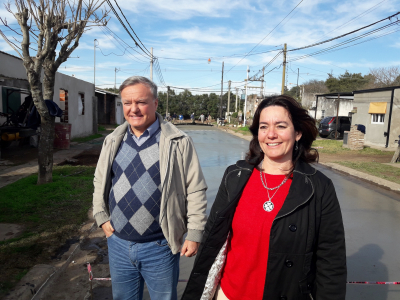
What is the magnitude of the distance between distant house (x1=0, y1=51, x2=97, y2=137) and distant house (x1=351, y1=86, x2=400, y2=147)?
16.7 metres

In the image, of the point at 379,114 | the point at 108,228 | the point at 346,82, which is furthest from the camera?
the point at 346,82

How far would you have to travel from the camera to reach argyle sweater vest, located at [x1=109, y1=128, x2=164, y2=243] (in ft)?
7.55

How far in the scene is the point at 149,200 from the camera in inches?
90.5

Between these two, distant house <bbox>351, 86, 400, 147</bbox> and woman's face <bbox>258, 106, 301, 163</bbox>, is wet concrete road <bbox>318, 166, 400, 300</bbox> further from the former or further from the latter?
distant house <bbox>351, 86, 400, 147</bbox>

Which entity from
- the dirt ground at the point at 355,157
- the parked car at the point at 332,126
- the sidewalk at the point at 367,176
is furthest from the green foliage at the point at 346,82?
the sidewalk at the point at 367,176

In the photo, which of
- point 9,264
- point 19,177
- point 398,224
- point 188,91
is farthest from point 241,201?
point 188,91

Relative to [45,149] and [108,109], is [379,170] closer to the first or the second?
[45,149]

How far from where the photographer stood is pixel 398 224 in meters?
→ 5.86

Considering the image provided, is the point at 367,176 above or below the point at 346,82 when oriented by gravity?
below

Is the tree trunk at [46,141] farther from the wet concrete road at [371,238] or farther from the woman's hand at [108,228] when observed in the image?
the wet concrete road at [371,238]

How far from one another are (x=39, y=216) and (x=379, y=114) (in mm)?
18620

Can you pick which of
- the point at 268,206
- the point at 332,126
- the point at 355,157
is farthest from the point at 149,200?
the point at 332,126

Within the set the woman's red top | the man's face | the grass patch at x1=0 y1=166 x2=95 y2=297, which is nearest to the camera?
the woman's red top

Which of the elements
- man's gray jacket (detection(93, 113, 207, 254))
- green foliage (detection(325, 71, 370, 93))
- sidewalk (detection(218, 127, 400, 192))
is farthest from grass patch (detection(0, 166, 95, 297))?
green foliage (detection(325, 71, 370, 93))
